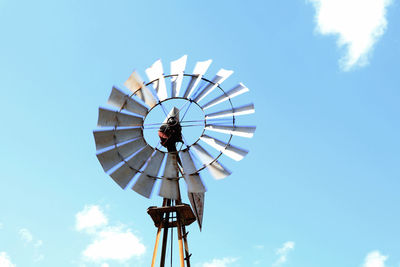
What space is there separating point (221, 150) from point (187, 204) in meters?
1.40

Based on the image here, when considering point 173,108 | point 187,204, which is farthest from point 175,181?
point 173,108

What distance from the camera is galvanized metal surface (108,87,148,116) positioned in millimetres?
7902

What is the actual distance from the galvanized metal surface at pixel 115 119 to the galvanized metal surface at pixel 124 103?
0.48 feet

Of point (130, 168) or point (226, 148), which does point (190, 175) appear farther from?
point (130, 168)

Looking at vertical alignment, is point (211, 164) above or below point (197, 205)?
above

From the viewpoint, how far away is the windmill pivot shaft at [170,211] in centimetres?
812

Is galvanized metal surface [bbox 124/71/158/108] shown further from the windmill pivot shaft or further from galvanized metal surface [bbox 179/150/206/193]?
the windmill pivot shaft

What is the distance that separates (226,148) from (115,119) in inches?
97.7

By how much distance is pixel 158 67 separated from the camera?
8.84 meters

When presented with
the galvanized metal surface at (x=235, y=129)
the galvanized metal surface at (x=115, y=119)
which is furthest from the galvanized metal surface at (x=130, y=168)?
the galvanized metal surface at (x=235, y=129)

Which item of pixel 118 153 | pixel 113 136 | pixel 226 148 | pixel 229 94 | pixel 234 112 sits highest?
pixel 229 94

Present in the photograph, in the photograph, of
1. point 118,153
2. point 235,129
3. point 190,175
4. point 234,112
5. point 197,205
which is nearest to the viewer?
point 190,175

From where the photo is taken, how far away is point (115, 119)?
8.04 meters

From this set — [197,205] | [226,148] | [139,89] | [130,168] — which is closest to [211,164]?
[226,148]
